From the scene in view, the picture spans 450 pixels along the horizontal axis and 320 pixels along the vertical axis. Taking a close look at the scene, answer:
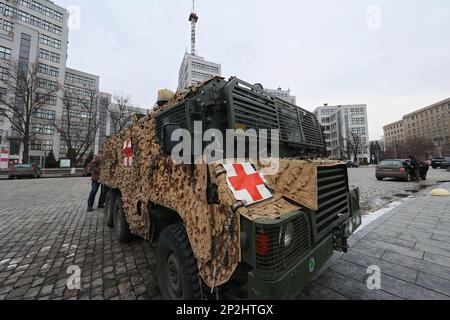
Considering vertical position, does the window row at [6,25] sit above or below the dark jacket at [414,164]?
above

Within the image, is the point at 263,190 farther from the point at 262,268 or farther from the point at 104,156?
the point at 104,156

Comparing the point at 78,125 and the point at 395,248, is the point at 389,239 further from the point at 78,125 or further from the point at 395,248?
the point at 78,125

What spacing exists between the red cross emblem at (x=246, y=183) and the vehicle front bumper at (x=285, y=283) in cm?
56

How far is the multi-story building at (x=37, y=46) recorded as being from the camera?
38.4m

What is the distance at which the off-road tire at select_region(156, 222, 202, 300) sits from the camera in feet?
6.26

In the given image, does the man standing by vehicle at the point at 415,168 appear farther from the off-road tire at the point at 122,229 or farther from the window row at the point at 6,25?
the window row at the point at 6,25

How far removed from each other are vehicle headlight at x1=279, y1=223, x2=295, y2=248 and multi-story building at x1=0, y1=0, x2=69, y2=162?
1913 inches

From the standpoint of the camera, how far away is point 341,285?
252cm

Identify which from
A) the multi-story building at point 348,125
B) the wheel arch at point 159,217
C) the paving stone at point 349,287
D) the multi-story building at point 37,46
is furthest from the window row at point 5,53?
the multi-story building at point 348,125

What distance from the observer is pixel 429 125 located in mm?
82938

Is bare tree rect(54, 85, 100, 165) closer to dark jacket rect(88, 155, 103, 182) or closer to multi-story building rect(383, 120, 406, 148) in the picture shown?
dark jacket rect(88, 155, 103, 182)

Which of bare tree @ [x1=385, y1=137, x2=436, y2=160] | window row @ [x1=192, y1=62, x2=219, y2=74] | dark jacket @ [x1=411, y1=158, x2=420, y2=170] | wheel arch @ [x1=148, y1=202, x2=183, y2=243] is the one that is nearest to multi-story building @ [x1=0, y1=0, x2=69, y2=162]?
window row @ [x1=192, y1=62, x2=219, y2=74]

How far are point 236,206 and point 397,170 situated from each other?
663 inches
